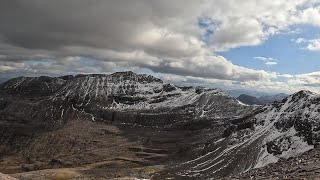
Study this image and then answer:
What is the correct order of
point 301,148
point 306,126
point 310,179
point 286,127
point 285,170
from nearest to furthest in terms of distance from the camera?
point 310,179 → point 285,170 → point 301,148 → point 306,126 → point 286,127

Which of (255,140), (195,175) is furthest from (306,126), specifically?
(195,175)

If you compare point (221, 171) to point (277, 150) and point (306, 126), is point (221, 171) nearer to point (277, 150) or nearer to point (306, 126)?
point (277, 150)

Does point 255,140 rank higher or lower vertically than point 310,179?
lower

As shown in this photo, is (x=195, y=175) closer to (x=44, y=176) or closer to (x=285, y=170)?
(x=44, y=176)

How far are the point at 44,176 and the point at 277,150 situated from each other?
108m

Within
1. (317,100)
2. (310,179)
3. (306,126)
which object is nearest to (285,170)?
(310,179)

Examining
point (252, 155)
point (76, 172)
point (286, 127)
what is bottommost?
point (76, 172)

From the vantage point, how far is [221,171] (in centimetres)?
17525

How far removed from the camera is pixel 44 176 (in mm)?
181375

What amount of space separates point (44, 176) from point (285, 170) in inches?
6020

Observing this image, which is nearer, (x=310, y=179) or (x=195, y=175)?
(x=310, y=179)

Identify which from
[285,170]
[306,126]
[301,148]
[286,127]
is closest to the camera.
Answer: [285,170]

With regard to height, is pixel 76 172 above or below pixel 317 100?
below

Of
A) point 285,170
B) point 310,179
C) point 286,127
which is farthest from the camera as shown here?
point 286,127
